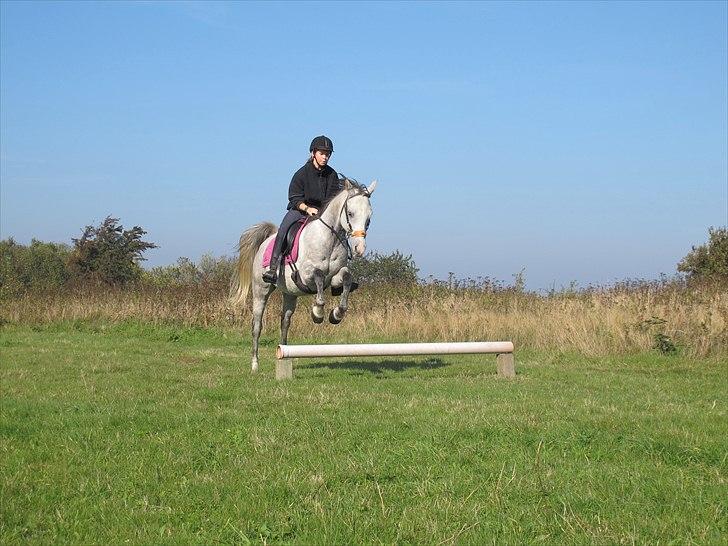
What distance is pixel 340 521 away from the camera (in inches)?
188

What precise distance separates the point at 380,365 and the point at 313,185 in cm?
372

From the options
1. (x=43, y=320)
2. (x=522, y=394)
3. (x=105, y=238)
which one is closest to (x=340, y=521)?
(x=522, y=394)

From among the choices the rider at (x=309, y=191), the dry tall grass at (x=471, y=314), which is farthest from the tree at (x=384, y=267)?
the rider at (x=309, y=191)

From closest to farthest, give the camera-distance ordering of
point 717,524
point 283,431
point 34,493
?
point 717,524, point 34,493, point 283,431

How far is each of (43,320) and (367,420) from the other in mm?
19689

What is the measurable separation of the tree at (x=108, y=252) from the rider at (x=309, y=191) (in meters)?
25.0

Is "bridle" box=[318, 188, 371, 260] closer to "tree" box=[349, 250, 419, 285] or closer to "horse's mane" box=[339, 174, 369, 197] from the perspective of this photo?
"horse's mane" box=[339, 174, 369, 197]

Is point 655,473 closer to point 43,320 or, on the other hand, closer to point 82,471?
point 82,471

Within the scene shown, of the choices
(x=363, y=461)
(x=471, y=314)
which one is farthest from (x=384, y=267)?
(x=363, y=461)

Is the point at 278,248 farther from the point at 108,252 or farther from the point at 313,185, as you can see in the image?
the point at 108,252

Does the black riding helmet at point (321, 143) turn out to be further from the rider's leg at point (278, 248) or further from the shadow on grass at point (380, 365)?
the shadow on grass at point (380, 365)

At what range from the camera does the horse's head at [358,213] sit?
1143 cm

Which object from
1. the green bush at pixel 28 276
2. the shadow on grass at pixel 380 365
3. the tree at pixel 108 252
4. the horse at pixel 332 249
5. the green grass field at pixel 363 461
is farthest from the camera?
the tree at pixel 108 252

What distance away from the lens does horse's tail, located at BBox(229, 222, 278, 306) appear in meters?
15.1
